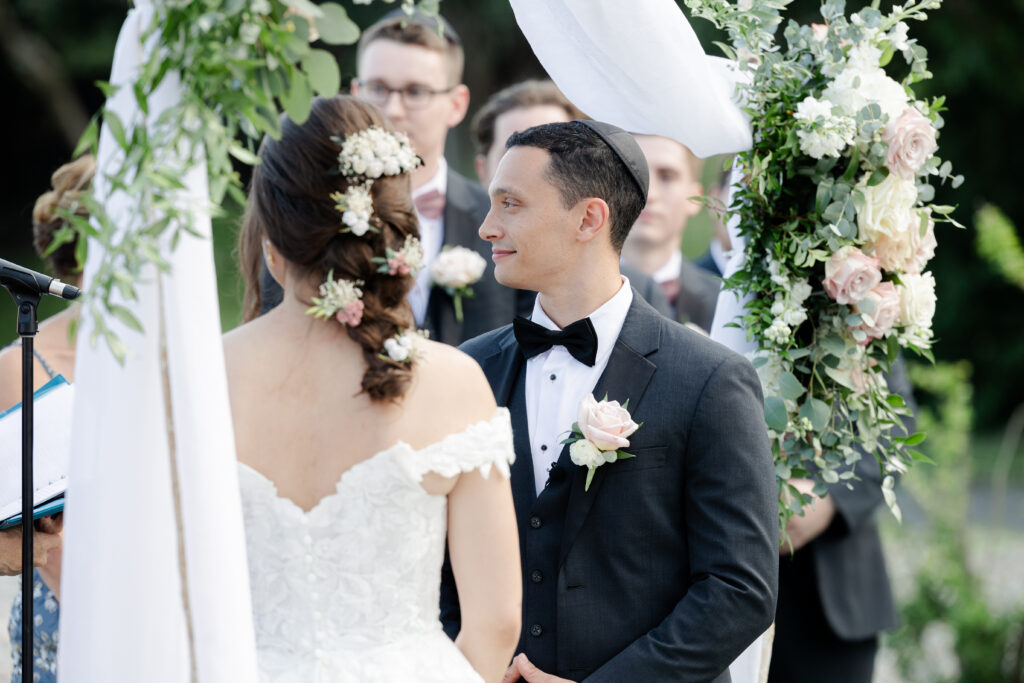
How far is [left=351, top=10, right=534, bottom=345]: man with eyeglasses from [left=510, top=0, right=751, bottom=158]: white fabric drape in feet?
4.30

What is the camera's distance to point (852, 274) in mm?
2816

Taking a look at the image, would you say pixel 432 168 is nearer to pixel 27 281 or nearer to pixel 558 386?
pixel 558 386

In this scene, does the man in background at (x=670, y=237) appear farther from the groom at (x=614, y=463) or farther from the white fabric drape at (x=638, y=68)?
the groom at (x=614, y=463)

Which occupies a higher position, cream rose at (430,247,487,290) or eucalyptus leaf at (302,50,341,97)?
eucalyptus leaf at (302,50,341,97)

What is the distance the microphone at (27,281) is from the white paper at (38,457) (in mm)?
278

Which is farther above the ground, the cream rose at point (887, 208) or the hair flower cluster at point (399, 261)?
the hair flower cluster at point (399, 261)

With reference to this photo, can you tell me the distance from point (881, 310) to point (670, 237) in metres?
2.23

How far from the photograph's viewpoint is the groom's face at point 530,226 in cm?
257

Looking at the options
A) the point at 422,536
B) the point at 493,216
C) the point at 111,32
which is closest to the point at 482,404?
the point at 422,536

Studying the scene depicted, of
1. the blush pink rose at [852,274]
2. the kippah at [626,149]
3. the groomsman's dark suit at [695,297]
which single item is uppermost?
the kippah at [626,149]

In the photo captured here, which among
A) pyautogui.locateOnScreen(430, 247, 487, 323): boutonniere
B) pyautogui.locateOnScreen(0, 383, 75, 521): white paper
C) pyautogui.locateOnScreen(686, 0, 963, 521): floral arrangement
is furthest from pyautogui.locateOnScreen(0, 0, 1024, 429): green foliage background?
pyautogui.locateOnScreen(0, 383, 75, 521): white paper

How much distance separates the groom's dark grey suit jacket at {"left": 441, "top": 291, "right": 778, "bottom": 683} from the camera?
7.90 ft

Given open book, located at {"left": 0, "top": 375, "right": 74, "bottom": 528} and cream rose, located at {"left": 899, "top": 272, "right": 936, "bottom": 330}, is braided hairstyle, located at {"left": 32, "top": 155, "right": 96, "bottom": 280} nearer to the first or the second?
open book, located at {"left": 0, "top": 375, "right": 74, "bottom": 528}

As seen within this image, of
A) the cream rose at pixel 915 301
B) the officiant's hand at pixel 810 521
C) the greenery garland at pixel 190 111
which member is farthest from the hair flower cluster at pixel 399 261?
the officiant's hand at pixel 810 521
